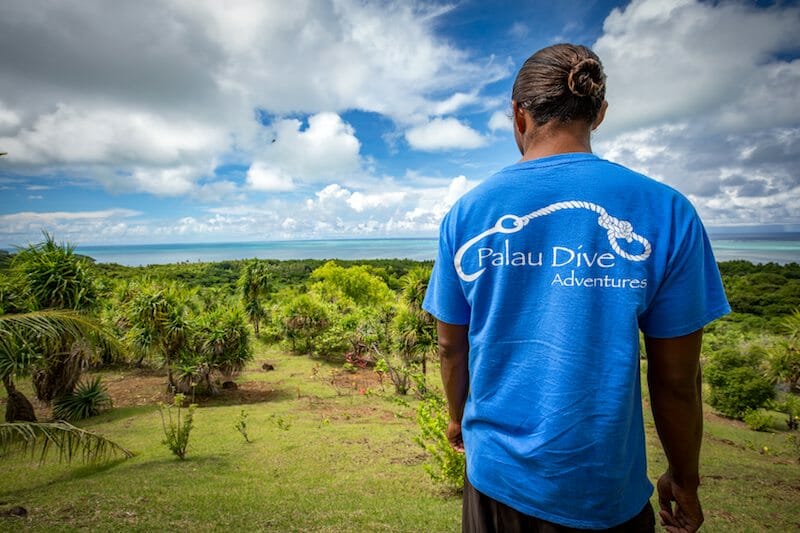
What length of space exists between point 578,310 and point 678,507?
2.96ft

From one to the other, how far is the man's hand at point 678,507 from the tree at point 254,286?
102 feet

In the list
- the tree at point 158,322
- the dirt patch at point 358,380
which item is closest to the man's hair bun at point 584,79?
Result: the tree at point 158,322

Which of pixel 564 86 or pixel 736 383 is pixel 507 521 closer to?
pixel 564 86

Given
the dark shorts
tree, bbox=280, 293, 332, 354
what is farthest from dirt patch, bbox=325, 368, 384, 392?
the dark shorts

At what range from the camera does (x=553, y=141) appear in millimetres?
1229

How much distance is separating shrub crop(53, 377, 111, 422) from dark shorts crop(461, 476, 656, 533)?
16395 mm

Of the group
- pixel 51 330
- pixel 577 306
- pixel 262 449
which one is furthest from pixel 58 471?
pixel 577 306

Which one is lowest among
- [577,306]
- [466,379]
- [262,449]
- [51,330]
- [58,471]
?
[262,449]

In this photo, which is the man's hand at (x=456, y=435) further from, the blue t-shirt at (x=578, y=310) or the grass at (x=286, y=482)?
the grass at (x=286, y=482)

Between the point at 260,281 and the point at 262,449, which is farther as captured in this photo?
the point at 260,281

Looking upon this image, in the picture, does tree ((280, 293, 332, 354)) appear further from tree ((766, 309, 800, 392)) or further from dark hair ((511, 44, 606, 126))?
dark hair ((511, 44, 606, 126))

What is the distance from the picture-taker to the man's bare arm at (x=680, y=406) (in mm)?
1134

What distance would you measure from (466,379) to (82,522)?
20.6 feet

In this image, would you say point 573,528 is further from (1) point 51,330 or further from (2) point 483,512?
(1) point 51,330
